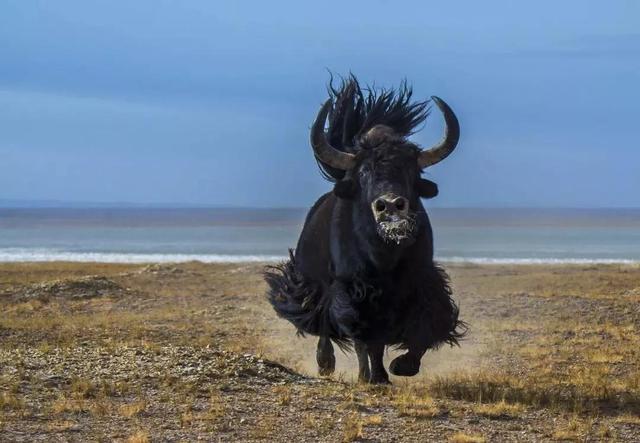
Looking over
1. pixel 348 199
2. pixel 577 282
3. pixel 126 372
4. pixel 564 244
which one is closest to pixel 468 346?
pixel 348 199

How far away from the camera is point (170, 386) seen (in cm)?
934

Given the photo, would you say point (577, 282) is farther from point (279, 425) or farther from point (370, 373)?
point (279, 425)

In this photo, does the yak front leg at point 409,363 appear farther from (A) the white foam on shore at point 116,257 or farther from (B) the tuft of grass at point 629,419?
(A) the white foam on shore at point 116,257

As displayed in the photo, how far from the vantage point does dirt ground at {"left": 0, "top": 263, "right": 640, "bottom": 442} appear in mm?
7844

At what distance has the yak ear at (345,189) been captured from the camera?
10.1m

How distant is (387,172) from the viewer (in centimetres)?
953

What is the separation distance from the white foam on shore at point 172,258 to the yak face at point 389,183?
33.1 meters

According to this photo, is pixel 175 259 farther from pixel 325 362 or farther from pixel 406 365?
pixel 406 365

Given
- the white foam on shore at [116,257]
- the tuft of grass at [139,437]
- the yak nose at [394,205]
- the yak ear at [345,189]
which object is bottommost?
the tuft of grass at [139,437]

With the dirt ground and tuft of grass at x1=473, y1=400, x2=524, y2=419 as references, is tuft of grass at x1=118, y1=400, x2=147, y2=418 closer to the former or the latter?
the dirt ground

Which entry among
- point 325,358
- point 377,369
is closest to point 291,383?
point 377,369

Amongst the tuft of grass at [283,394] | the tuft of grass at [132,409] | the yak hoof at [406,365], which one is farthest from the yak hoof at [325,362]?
the tuft of grass at [132,409]

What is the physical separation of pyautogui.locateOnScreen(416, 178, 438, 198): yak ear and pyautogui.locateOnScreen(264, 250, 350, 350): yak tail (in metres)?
1.37

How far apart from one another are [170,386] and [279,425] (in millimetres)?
1731
